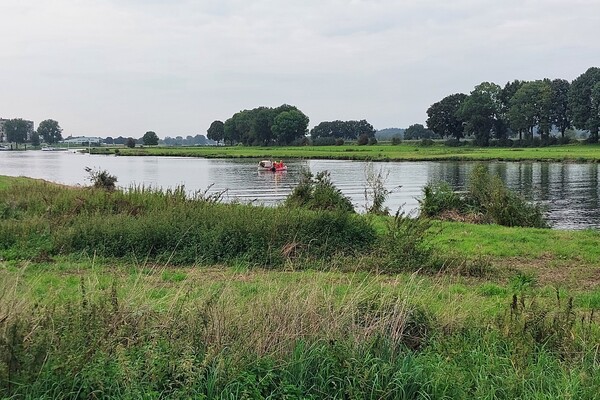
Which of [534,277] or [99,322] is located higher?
[99,322]

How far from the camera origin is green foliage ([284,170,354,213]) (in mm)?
21094

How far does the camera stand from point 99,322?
18.8 ft

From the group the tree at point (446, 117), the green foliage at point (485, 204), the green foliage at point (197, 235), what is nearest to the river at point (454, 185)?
the green foliage at point (485, 204)

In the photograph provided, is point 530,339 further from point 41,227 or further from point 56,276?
point 41,227

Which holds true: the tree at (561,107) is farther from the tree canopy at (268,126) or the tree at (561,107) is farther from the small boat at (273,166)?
the small boat at (273,166)

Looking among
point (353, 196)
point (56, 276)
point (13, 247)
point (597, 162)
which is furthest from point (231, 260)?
point (597, 162)

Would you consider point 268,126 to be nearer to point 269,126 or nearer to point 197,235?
point 269,126

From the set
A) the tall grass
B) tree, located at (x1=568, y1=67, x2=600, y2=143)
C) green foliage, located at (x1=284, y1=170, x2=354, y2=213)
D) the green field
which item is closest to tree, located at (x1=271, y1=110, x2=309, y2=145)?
tree, located at (x1=568, y1=67, x2=600, y2=143)

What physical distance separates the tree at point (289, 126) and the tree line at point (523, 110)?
39447 millimetres

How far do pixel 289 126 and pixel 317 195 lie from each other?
14131 centimetres

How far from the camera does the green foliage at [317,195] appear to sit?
2109 cm

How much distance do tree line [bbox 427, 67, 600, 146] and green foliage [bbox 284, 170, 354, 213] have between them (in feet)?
332

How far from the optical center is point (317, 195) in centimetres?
2173

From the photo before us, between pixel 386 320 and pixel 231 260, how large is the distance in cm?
660
